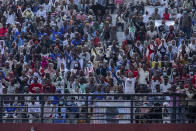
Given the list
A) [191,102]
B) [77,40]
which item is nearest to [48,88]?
[191,102]

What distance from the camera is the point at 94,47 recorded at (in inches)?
1057

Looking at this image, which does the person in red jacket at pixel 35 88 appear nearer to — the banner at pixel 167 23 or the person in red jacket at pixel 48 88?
the person in red jacket at pixel 48 88

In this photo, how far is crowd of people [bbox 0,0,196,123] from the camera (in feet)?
76.9

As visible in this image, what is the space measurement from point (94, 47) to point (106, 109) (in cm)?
893

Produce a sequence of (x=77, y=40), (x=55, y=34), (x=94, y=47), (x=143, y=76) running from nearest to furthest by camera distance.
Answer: (x=143, y=76) < (x=94, y=47) < (x=77, y=40) < (x=55, y=34)

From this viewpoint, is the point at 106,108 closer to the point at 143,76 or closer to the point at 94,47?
the point at 143,76

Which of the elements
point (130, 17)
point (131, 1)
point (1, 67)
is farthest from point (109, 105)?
point (131, 1)

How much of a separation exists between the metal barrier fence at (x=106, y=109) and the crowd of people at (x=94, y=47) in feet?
1.52

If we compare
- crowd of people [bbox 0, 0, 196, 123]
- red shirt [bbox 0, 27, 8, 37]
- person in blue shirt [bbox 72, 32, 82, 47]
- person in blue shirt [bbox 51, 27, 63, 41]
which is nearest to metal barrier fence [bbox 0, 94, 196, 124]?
crowd of people [bbox 0, 0, 196, 123]

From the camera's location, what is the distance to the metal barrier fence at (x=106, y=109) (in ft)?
57.8

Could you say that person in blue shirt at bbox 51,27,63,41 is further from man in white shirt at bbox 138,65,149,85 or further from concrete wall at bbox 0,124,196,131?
concrete wall at bbox 0,124,196,131

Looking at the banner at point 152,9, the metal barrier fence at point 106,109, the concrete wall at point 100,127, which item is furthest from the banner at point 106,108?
the banner at point 152,9

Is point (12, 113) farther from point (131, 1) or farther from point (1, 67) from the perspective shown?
point (131, 1)

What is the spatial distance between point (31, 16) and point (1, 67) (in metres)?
4.80
